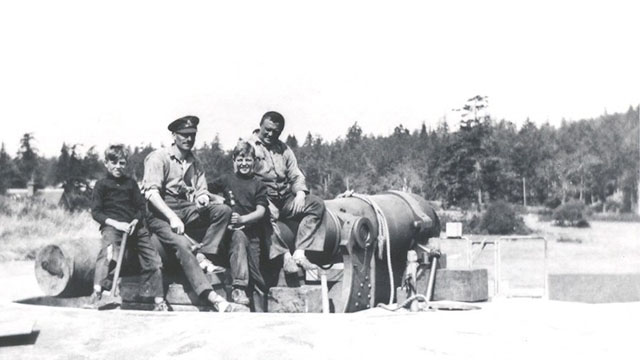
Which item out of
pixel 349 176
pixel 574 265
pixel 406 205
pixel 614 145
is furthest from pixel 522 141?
pixel 406 205

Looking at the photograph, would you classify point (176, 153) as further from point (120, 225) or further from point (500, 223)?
point (500, 223)

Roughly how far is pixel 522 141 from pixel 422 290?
280ft

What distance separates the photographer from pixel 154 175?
24.6 feet

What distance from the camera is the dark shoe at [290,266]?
7.50 metres

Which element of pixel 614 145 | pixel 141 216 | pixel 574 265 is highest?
pixel 614 145

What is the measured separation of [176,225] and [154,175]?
68 cm

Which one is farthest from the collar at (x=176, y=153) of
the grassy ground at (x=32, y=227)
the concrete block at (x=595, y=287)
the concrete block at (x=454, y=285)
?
the grassy ground at (x=32, y=227)

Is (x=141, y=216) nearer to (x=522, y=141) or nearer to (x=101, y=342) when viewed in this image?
(x=101, y=342)

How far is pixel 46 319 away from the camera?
5805 mm

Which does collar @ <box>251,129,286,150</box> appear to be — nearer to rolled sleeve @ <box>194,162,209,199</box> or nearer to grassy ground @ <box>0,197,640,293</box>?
rolled sleeve @ <box>194,162,209,199</box>

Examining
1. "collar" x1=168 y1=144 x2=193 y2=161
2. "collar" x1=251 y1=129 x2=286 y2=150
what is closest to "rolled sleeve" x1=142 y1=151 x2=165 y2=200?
"collar" x1=168 y1=144 x2=193 y2=161

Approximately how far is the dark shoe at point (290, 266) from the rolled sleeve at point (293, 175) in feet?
2.63

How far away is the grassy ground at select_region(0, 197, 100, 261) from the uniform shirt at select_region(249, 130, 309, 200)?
59.1 feet

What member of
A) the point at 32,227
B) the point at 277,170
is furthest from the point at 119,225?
the point at 32,227
